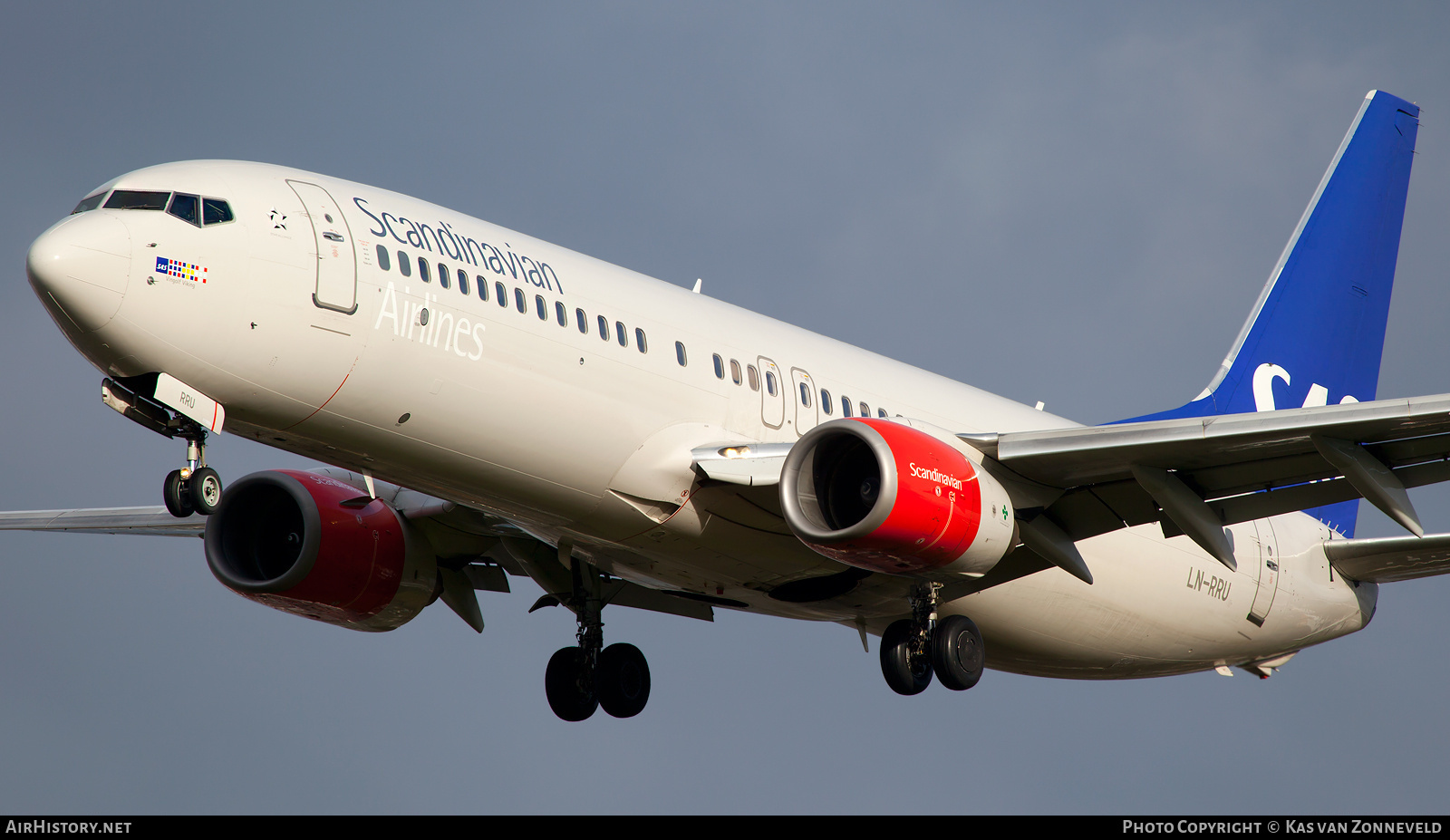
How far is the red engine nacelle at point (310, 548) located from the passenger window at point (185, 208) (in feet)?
23.8

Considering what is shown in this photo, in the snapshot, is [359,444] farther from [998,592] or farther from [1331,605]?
[1331,605]

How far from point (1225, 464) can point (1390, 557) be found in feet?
24.1

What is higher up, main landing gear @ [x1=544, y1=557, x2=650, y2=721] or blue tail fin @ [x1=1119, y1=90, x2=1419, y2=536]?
blue tail fin @ [x1=1119, y1=90, x2=1419, y2=536]

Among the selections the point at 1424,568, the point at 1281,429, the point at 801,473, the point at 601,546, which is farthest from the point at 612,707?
the point at 1424,568

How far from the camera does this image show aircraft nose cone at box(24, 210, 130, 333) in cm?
1486

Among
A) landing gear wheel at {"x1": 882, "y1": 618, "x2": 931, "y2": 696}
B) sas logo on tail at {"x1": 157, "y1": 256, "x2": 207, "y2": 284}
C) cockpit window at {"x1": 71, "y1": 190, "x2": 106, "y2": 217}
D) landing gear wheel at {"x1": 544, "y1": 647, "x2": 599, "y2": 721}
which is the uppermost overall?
cockpit window at {"x1": 71, "y1": 190, "x2": 106, "y2": 217}

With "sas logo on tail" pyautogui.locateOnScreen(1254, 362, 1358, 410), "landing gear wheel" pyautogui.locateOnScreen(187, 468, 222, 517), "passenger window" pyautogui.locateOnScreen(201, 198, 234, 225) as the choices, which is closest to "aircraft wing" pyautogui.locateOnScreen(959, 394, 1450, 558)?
"sas logo on tail" pyautogui.locateOnScreen(1254, 362, 1358, 410)

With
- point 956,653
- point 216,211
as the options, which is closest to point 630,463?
point 956,653

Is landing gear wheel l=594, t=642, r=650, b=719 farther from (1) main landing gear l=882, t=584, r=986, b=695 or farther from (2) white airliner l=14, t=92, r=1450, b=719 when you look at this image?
(1) main landing gear l=882, t=584, r=986, b=695

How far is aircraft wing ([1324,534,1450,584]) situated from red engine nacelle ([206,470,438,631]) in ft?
50.3

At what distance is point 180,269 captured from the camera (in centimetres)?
1548

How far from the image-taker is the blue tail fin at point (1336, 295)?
1125 inches

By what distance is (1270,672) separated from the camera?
26906 mm
